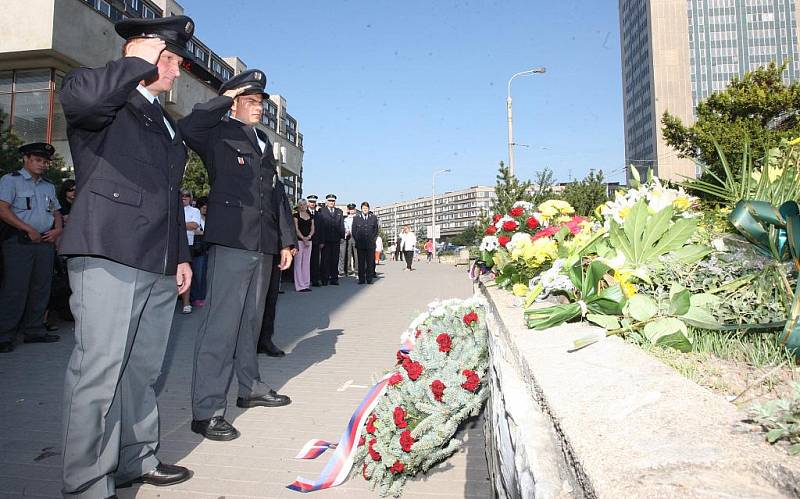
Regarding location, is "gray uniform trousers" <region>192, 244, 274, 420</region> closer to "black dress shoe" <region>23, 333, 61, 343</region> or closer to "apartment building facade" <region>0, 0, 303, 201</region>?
"black dress shoe" <region>23, 333, 61, 343</region>

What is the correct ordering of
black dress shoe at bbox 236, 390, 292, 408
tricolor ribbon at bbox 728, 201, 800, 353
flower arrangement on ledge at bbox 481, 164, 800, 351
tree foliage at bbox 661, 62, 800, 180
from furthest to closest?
tree foliage at bbox 661, 62, 800, 180 < black dress shoe at bbox 236, 390, 292, 408 < flower arrangement on ledge at bbox 481, 164, 800, 351 < tricolor ribbon at bbox 728, 201, 800, 353

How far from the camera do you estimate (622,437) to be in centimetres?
112

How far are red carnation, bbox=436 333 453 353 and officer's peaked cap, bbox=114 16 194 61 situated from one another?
2.00 metres

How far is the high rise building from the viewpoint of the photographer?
92.2 m

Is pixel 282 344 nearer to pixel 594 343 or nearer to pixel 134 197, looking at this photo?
pixel 134 197

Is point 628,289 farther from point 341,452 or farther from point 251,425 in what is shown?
point 251,425

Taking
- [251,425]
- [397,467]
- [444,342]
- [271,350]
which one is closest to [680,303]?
Result: [444,342]

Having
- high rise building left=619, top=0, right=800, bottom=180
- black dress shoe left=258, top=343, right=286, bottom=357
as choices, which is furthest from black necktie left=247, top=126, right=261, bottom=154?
high rise building left=619, top=0, right=800, bottom=180

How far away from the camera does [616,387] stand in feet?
4.73

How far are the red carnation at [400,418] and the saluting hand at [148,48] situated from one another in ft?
6.84

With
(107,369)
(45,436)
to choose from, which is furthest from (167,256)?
(45,436)

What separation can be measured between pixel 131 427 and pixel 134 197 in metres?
1.14

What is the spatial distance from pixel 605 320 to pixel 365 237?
13123mm

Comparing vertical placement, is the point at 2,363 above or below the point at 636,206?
below
